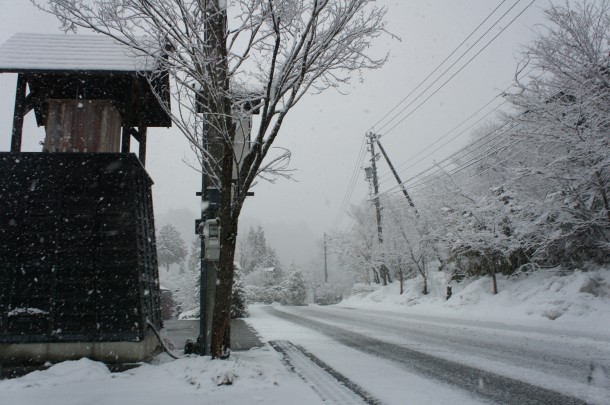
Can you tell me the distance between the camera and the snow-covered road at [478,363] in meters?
4.88

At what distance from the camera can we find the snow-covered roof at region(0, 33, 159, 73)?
7.38 metres

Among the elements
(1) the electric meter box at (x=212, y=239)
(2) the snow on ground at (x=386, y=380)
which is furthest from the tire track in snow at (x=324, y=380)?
(1) the electric meter box at (x=212, y=239)

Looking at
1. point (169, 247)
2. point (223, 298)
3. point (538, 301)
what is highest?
point (169, 247)

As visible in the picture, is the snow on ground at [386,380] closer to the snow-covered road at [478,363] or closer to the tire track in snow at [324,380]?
the snow-covered road at [478,363]

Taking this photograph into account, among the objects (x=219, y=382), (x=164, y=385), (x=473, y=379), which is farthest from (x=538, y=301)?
(x=164, y=385)

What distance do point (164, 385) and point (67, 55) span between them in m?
6.47

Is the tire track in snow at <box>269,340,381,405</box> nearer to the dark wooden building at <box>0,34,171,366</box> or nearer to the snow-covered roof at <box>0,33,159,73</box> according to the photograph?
the dark wooden building at <box>0,34,171,366</box>

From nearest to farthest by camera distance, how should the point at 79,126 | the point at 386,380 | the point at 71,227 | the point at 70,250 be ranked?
the point at 386,380 → the point at 70,250 → the point at 71,227 → the point at 79,126

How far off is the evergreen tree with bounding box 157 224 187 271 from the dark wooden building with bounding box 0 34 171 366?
76.7m

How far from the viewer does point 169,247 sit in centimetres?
8462

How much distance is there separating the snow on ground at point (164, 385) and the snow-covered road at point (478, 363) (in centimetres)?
116

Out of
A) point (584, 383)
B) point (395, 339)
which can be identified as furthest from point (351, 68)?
point (395, 339)

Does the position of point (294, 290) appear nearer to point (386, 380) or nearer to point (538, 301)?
point (538, 301)

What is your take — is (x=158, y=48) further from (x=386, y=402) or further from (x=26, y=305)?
(x=386, y=402)
